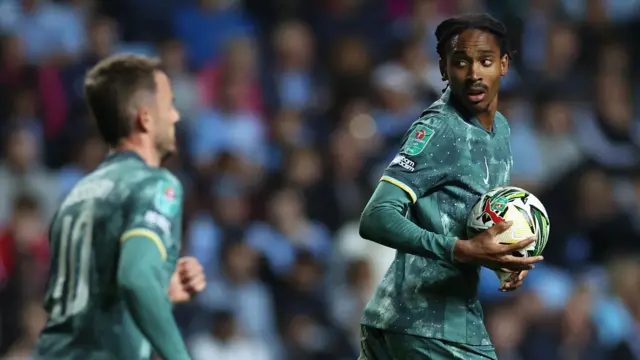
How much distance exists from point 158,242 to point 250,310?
5.45m

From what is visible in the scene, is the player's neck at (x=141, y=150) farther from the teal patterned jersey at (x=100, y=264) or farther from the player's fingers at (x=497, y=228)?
the player's fingers at (x=497, y=228)

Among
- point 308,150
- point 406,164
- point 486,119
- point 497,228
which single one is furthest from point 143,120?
point 308,150

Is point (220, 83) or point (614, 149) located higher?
point (220, 83)

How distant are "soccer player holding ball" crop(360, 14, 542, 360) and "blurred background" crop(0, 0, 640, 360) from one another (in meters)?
4.72

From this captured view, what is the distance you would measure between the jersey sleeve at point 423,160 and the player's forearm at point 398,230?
0.04 m

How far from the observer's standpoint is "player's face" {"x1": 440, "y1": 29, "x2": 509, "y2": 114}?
4734 mm

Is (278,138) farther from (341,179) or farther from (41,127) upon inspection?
(41,127)

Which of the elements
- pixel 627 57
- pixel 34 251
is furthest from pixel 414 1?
pixel 34 251

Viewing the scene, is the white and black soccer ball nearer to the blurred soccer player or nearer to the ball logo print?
the ball logo print

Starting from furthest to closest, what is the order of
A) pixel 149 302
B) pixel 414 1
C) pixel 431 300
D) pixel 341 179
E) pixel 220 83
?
pixel 414 1, pixel 220 83, pixel 341 179, pixel 431 300, pixel 149 302

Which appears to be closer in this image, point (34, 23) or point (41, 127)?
point (41, 127)

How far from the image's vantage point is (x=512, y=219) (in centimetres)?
457

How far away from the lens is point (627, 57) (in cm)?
1341

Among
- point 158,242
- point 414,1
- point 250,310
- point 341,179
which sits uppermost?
point 158,242
